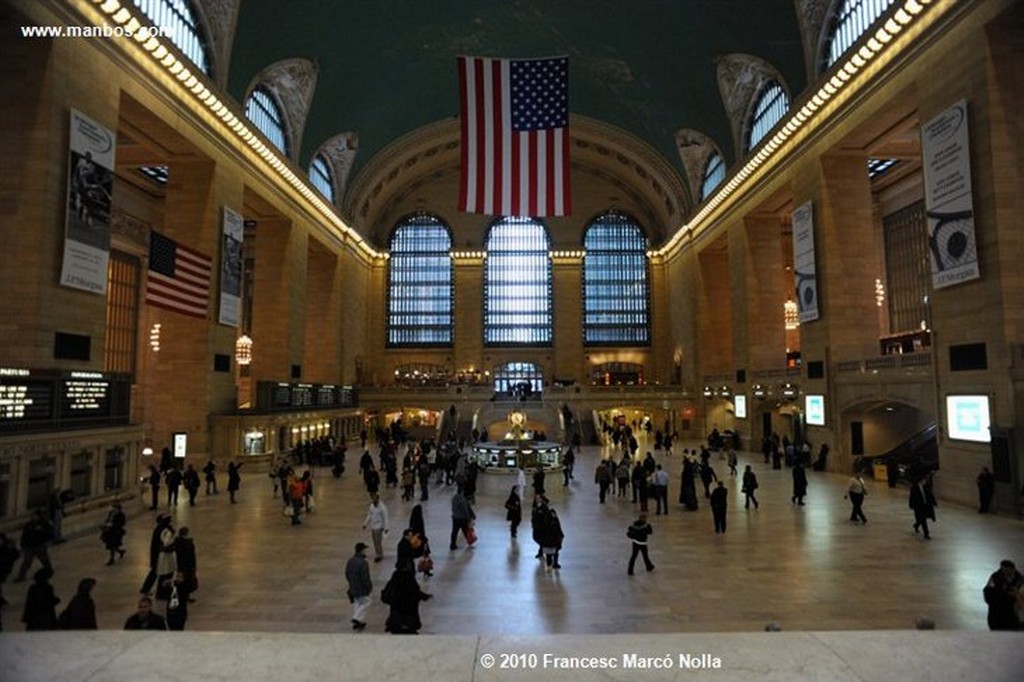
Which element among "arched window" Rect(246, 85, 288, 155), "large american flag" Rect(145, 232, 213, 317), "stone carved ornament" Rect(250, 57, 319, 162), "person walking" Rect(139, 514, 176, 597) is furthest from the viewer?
"stone carved ornament" Rect(250, 57, 319, 162)

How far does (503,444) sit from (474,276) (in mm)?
25915

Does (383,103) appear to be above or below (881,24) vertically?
above

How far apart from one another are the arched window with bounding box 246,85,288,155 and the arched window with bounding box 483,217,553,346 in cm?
2064

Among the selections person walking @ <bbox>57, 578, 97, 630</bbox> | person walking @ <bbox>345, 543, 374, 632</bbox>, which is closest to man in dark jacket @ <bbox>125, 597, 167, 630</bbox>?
person walking @ <bbox>57, 578, 97, 630</bbox>

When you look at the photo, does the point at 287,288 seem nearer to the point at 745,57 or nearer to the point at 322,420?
the point at 322,420

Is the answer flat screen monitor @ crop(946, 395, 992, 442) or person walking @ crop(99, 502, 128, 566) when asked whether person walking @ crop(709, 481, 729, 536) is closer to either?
flat screen monitor @ crop(946, 395, 992, 442)

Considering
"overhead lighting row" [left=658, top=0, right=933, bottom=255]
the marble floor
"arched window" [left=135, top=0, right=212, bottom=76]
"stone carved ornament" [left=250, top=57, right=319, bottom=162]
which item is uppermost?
"stone carved ornament" [left=250, top=57, right=319, bottom=162]

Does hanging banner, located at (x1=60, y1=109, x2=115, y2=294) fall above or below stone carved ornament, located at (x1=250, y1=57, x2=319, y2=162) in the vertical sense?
below

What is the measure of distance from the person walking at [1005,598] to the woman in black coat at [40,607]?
28.8 ft

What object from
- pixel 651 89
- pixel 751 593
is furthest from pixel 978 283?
pixel 651 89

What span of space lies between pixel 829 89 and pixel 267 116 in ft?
72.7

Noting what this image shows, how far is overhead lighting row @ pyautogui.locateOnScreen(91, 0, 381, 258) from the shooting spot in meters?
15.2

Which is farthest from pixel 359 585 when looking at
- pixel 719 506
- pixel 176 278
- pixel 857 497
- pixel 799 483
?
pixel 176 278

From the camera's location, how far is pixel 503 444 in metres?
21.2
